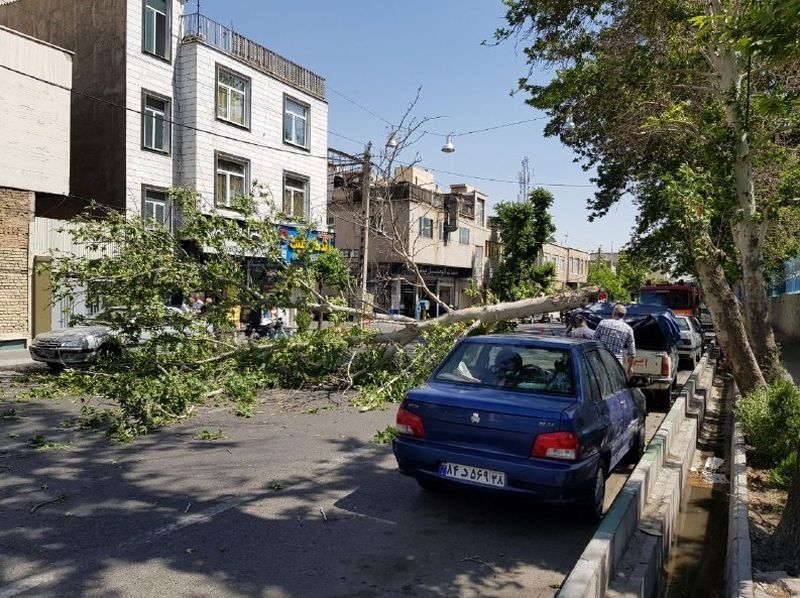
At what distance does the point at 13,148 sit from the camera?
18.0 meters

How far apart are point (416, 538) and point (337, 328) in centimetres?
629

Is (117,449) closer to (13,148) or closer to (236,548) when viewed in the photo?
(236,548)

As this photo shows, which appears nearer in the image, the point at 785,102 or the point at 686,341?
the point at 785,102

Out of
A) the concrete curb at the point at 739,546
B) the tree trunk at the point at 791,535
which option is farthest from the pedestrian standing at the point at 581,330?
the tree trunk at the point at 791,535

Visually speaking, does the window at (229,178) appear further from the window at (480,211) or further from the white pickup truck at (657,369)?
the window at (480,211)

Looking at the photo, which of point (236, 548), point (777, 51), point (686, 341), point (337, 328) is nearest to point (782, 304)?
point (686, 341)

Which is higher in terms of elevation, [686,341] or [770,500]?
[686,341]

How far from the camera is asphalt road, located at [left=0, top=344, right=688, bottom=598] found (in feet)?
13.9

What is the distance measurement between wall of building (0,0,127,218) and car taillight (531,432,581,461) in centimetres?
1974

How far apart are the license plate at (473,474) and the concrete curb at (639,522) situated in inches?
33.3

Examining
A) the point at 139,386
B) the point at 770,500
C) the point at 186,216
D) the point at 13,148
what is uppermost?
the point at 13,148

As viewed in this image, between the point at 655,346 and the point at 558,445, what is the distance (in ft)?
25.2

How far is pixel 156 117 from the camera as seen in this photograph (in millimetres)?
22250

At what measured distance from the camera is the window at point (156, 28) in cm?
2200
